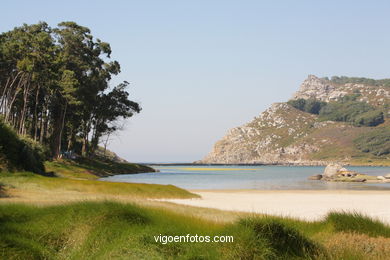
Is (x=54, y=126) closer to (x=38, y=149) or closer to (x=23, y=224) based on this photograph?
(x=38, y=149)

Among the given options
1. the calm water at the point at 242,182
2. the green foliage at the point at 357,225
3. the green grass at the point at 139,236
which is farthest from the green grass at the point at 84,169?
the green foliage at the point at 357,225

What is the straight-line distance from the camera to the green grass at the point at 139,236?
8531 mm

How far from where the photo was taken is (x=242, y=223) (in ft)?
29.8

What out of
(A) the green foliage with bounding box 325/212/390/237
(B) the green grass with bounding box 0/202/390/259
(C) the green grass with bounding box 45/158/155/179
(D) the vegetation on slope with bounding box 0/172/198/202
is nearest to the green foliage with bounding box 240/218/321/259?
(B) the green grass with bounding box 0/202/390/259

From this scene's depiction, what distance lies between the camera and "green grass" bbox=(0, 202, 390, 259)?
28.0 feet

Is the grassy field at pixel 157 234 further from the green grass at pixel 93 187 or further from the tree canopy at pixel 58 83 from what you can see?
the tree canopy at pixel 58 83

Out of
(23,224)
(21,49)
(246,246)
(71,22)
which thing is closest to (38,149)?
(21,49)

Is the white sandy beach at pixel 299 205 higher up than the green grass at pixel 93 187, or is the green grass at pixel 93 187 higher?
the green grass at pixel 93 187

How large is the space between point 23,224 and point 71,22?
7386 centimetres

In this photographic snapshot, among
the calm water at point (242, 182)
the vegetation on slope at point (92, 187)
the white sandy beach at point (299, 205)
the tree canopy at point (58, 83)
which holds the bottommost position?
the white sandy beach at point (299, 205)

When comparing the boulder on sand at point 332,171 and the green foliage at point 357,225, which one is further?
the boulder on sand at point 332,171

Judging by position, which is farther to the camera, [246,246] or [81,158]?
[81,158]

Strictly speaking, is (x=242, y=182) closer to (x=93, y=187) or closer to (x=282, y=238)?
(x=93, y=187)

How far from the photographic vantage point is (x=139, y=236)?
918 centimetres
